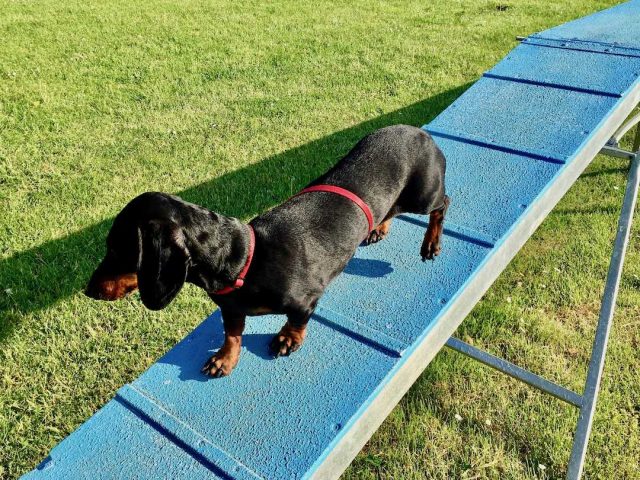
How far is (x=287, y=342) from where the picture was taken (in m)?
2.82

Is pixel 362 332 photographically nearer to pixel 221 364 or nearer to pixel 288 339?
pixel 288 339

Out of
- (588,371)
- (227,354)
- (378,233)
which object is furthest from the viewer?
(378,233)

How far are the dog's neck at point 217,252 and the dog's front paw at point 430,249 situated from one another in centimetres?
126

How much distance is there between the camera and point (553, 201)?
3721 millimetres

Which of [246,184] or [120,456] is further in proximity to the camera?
[246,184]

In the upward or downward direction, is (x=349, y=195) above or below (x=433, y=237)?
above

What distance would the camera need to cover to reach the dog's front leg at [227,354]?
2.70m


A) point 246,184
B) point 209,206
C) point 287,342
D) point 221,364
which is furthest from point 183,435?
point 246,184

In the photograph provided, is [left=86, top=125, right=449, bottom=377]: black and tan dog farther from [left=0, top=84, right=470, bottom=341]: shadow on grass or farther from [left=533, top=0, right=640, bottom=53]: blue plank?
[left=533, top=0, right=640, bottom=53]: blue plank

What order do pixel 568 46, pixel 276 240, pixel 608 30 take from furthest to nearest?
pixel 608 30
pixel 568 46
pixel 276 240

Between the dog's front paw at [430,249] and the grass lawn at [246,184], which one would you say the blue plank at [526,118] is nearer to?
the grass lawn at [246,184]

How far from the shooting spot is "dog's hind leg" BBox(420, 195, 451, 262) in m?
3.32

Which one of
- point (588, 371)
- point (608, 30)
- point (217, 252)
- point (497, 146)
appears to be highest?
point (217, 252)

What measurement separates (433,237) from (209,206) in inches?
96.1
